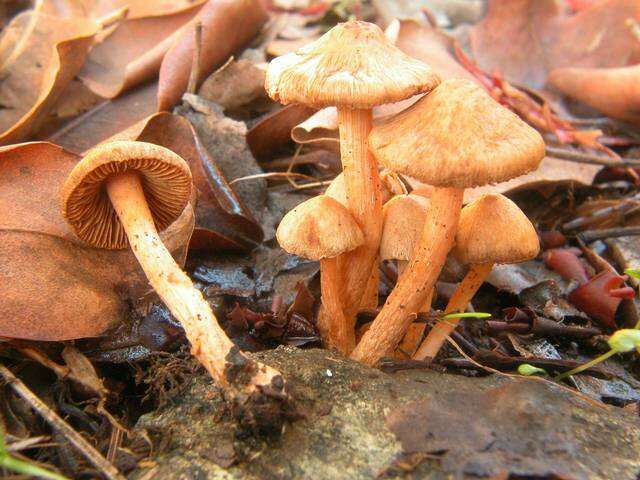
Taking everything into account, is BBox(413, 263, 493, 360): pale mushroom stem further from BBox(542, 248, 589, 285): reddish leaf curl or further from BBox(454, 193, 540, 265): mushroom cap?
BBox(542, 248, 589, 285): reddish leaf curl

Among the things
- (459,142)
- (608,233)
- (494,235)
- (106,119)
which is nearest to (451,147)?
(459,142)

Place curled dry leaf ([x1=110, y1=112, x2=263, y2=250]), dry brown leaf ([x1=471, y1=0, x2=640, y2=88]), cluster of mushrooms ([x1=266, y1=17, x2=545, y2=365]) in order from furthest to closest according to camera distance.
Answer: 1. dry brown leaf ([x1=471, y1=0, x2=640, y2=88])
2. curled dry leaf ([x1=110, y1=112, x2=263, y2=250])
3. cluster of mushrooms ([x1=266, y1=17, x2=545, y2=365])

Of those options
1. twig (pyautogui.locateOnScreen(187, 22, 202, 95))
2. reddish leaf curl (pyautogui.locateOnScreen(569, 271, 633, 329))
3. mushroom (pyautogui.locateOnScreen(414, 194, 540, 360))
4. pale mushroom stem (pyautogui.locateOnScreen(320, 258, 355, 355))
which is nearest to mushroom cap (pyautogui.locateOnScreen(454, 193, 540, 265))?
mushroom (pyautogui.locateOnScreen(414, 194, 540, 360))

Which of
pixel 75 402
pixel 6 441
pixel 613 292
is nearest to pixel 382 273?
pixel 613 292

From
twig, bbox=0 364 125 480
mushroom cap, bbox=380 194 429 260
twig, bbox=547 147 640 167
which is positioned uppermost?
mushroom cap, bbox=380 194 429 260

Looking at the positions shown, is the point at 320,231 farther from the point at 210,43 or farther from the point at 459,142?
the point at 210,43

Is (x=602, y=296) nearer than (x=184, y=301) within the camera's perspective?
No

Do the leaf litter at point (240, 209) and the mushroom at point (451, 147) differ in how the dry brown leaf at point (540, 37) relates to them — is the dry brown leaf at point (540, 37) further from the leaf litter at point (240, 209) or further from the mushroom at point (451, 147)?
the mushroom at point (451, 147)
